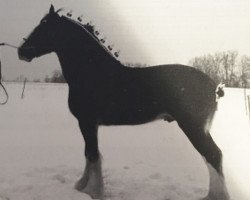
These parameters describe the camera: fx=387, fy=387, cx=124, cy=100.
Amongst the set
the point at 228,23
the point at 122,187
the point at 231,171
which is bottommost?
the point at 122,187

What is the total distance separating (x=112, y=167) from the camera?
2482mm

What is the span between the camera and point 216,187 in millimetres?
2270

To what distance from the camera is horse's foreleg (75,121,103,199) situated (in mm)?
2354

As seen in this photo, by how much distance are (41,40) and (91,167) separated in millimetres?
869

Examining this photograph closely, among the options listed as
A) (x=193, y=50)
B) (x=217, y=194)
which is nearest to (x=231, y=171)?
(x=217, y=194)

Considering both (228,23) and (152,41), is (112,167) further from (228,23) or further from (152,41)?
(228,23)

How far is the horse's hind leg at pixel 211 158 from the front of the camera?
225 centimetres

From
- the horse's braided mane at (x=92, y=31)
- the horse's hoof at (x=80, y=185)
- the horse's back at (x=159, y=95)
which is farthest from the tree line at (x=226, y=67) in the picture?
the horse's hoof at (x=80, y=185)

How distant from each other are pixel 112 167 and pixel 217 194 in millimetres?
670

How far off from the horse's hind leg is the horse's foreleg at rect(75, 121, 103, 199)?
576mm

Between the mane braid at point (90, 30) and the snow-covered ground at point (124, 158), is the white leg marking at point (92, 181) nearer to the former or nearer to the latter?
the snow-covered ground at point (124, 158)

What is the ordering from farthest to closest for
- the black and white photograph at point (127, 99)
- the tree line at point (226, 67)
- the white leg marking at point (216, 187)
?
1. the tree line at point (226, 67)
2. the black and white photograph at point (127, 99)
3. the white leg marking at point (216, 187)

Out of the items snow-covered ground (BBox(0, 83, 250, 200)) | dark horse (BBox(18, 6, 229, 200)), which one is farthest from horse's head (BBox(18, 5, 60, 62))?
snow-covered ground (BBox(0, 83, 250, 200))

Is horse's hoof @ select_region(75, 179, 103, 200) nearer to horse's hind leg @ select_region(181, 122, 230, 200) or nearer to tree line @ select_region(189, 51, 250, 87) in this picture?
horse's hind leg @ select_region(181, 122, 230, 200)
